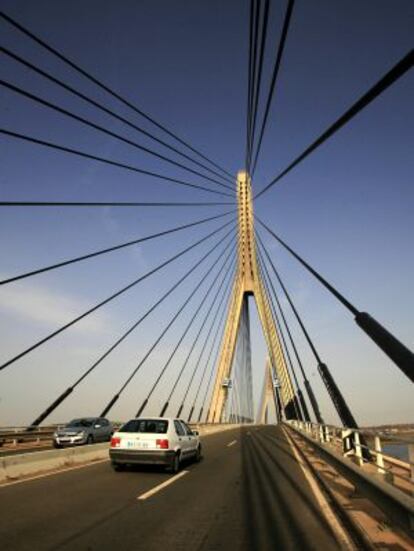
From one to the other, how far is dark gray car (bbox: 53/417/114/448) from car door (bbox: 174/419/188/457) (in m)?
12.5

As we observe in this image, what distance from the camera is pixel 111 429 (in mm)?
30500

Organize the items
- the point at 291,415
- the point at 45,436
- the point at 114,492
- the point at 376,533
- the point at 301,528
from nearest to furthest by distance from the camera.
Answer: the point at 376,533 → the point at 301,528 → the point at 114,492 → the point at 45,436 → the point at 291,415

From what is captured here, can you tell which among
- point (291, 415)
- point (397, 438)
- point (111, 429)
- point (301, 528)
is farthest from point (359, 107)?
point (291, 415)

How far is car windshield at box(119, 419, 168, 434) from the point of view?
1414 centimetres

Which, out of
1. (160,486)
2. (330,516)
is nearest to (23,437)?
(160,486)

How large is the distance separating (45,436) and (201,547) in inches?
1202

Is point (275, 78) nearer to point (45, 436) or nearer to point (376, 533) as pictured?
point (376, 533)

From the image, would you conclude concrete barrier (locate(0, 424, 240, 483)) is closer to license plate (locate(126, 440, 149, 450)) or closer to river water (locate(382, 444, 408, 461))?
license plate (locate(126, 440, 149, 450))

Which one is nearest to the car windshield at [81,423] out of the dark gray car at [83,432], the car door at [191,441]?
the dark gray car at [83,432]

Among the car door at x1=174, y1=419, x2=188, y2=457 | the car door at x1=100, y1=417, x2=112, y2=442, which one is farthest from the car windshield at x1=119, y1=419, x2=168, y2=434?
the car door at x1=100, y1=417, x2=112, y2=442

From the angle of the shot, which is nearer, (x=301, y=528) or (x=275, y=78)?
(x=301, y=528)

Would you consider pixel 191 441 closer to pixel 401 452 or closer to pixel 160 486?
pixel 160 486

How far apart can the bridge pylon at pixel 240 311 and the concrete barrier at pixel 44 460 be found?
30008 mm

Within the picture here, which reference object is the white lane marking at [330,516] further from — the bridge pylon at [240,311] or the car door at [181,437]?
the bridge pylon at [240,311]
